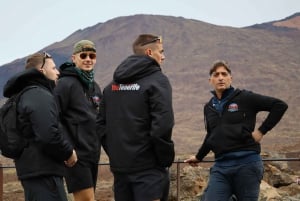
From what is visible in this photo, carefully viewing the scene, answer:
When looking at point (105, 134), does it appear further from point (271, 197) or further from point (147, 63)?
point (271, 197)

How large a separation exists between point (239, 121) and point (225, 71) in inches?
17.6

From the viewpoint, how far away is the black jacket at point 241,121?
13.3 ft

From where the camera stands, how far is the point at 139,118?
133 inches

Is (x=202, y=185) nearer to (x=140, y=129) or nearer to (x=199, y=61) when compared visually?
(x=140, y=129)

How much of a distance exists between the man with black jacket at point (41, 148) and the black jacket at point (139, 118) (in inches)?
13.2

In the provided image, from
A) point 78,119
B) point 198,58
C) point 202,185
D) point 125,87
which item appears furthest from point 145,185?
point 198,58

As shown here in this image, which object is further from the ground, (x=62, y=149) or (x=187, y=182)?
(x=62, y=149)

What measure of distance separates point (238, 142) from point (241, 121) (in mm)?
162

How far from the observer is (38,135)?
3332 millimetres

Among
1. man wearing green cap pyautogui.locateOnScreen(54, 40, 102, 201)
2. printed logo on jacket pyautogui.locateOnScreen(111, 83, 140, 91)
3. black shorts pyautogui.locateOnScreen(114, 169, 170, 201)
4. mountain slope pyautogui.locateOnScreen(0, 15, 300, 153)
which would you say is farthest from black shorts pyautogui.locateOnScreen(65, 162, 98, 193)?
mountain slope pyautogui.locateOnScreen(0, 15, 300, 153)

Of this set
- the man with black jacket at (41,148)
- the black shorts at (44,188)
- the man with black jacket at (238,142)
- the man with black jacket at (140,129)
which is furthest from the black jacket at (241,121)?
the black shorts at (44,188)

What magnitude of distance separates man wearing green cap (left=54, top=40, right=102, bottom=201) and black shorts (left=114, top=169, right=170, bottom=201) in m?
0.60

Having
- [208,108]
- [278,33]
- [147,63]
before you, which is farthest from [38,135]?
[278,33]

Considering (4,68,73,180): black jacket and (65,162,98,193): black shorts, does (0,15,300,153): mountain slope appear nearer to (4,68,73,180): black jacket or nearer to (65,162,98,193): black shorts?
(65,162,98,193): black shorts
